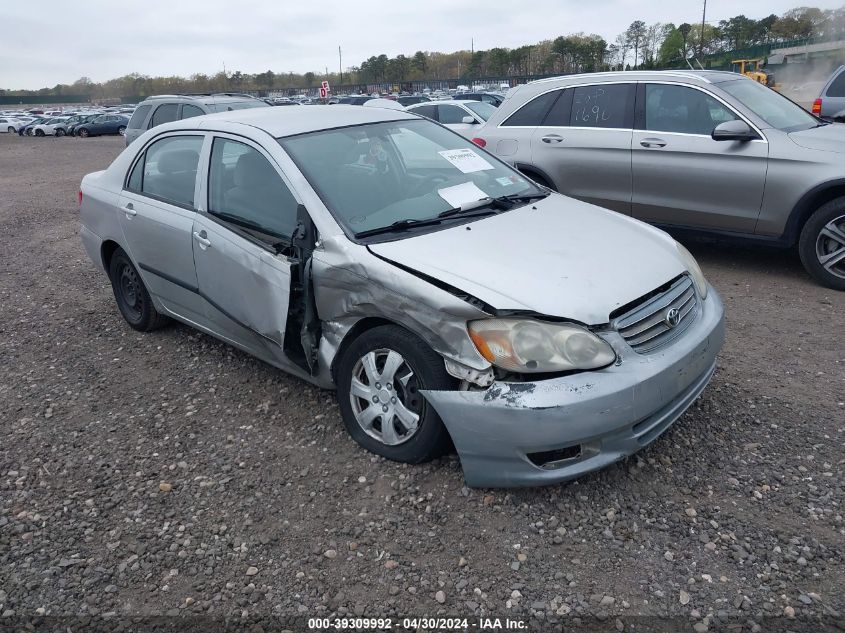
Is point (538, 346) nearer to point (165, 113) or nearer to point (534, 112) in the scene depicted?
point (534, 112)

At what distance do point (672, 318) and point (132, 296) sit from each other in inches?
157

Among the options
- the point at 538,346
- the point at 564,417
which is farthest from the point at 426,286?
the point at 564,417

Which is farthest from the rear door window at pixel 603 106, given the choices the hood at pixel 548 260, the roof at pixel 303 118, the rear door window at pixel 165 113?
the rear door window at pixel 165 113

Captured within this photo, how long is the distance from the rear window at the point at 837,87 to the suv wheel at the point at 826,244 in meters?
6.87

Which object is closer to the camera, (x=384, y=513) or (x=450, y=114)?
(x=384, y=513)

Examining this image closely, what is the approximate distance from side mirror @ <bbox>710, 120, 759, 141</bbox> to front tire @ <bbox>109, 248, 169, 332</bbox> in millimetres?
4618

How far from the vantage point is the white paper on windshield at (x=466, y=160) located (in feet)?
13.9

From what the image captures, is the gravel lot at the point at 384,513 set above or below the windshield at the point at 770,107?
below

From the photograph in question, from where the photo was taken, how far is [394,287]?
3.17 m

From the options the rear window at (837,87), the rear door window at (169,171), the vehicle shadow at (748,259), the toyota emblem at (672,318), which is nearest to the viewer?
the toyota emblem at (672,318)

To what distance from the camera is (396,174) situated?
400cm

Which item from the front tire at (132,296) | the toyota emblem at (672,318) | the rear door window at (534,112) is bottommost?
the front tire at (132,296)

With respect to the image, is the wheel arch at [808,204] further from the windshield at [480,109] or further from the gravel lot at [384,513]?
the windshield at [480,109]

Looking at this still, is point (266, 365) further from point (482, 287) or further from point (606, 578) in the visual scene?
point (606, 578)
